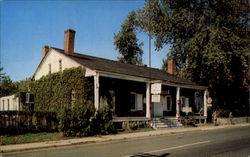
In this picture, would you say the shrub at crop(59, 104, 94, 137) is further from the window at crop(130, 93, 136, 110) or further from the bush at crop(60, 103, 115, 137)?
the window at crop(130, 93, 136, 110)

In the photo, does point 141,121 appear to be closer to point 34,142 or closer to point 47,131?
point 47,131

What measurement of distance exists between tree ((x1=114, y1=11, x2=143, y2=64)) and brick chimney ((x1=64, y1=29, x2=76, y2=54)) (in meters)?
22.0

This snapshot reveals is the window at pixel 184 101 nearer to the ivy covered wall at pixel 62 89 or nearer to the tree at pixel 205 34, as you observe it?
the tree at pixel 205 34

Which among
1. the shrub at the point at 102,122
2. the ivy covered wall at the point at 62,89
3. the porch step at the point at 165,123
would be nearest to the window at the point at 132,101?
the porch step at the point at 165,123

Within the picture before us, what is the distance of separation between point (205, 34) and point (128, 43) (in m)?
23.5

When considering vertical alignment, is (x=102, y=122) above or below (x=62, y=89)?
below

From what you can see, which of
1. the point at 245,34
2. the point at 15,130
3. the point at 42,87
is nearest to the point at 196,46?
the point at 245,34

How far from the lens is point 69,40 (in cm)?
2227

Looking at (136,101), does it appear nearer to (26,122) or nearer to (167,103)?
(167,103)

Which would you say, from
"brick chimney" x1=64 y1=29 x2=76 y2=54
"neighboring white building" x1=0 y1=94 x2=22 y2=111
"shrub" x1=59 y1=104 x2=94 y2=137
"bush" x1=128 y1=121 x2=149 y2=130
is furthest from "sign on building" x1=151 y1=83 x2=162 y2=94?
"neighboring white building" x1=0 y1=94 x2=22 y2=111

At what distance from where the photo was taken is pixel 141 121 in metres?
19.9

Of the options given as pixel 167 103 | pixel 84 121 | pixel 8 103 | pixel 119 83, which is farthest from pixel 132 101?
pixel 8 103

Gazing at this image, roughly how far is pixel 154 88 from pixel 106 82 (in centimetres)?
424

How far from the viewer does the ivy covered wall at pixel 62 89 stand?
18.5 metres
